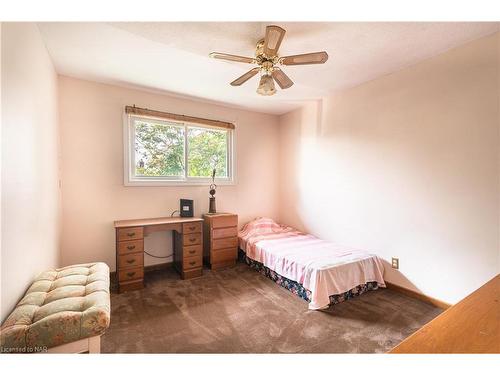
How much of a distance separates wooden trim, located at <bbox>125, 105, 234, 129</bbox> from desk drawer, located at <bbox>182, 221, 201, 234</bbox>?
152cm

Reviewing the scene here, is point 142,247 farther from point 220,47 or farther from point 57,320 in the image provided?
point 220,47

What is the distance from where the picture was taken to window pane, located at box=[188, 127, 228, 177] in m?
3.53

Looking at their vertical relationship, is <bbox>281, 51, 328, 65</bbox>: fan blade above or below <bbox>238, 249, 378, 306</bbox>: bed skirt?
above

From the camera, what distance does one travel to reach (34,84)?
1.68 meters

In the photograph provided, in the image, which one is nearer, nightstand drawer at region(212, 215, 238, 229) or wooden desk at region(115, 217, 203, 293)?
wooden desk at region(115, 217, 203, 293)

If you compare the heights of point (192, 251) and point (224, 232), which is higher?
point (224, 232)

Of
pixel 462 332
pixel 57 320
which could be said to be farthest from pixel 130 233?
pixel 462 332

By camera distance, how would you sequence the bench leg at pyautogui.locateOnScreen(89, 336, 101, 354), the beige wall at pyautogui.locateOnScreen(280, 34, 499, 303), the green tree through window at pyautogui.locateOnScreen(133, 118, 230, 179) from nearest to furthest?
1. the bench leg at pyautogui.locateOnScreen(89, 336, 101, 354)
2. the beige wall at pyautogui.locateOnScreen(280, 34, 499, 303)
3. the green tree through window at pyautogui.locateOnScreen(133, 118, 230, 179)

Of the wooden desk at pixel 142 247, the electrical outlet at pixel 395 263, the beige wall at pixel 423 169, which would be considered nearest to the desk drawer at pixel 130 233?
the wooden desk at pixel 142 247

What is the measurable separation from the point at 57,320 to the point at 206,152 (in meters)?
2.81

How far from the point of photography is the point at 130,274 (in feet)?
8.52

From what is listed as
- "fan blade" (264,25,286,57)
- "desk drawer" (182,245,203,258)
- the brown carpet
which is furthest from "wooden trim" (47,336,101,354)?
"fan blade" (264,25,286,57)

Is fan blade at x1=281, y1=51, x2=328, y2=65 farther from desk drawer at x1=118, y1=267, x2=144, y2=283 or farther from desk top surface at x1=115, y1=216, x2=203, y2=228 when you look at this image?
desk drawer at x1=118, y1=267, x2=144, y2=283

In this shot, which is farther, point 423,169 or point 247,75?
point 423,169
